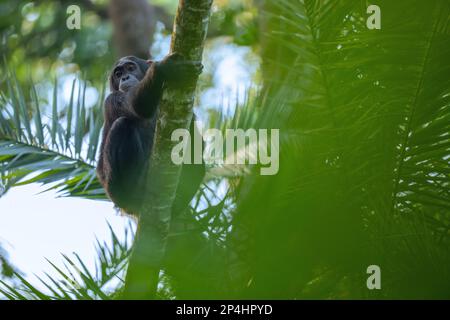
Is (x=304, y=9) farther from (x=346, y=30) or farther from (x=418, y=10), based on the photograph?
(x=418, y=10)

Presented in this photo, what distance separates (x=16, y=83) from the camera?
6715 millimetres

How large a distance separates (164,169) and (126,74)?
267 cm

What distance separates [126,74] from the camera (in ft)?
24.6

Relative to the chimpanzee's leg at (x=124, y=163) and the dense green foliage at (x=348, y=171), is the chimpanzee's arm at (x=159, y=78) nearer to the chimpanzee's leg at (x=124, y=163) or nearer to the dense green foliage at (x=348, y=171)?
the dense green foliage at (x=348, y=171)

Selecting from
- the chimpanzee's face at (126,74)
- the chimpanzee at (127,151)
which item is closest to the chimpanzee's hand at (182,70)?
the chimpanzee at (127,151)

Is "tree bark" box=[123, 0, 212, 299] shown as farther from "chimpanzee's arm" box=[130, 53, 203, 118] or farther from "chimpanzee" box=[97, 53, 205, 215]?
"chimpanzee" box=[97, 53, 205, 215]

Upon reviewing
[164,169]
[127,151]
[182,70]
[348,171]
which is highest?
[127,151]

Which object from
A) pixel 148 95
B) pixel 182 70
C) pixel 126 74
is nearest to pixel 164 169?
pixel 182 70

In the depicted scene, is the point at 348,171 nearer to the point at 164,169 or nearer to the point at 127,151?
the point at 164,169

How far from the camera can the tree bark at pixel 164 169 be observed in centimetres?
458

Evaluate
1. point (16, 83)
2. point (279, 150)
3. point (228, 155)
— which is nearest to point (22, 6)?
point (16, 83)

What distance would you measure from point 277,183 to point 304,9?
1597 millimetres

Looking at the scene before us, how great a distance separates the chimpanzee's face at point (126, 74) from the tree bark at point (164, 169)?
236 cm

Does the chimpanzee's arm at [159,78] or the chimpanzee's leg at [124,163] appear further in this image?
the chimpanzee's leg at [124,163]
